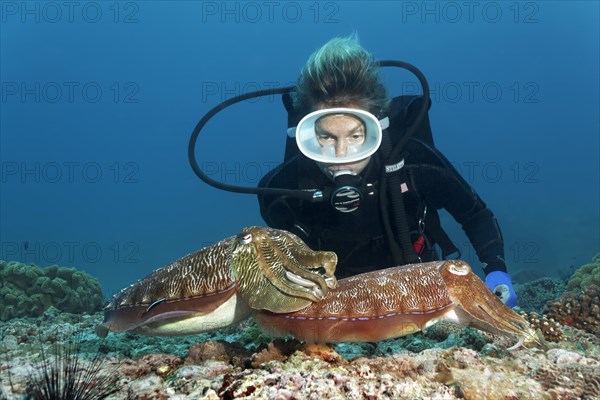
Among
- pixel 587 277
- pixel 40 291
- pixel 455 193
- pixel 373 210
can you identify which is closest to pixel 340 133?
pixel 373 210

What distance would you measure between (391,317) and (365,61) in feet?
12.5

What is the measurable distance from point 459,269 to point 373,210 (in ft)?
9.76

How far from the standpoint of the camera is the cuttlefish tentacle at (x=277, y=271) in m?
2.85

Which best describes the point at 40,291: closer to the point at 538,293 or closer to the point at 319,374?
the point at 319,374

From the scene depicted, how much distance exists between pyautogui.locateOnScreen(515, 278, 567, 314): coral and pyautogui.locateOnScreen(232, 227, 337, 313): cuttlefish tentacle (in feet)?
33.3

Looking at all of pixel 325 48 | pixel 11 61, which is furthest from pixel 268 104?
pixel 325 48

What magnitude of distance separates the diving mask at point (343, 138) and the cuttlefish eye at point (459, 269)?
2383mm

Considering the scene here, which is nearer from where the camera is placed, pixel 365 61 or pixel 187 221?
pixel 365 61

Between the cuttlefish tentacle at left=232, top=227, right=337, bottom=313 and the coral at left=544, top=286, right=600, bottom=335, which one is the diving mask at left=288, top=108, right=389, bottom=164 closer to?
the cuttlefish tentacle at left=232, top=227, right=337, bottom=313

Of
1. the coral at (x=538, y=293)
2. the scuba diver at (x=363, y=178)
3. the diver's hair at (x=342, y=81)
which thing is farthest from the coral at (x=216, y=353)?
the coral at (x=538, y=293)

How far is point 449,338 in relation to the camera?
4.34 meters

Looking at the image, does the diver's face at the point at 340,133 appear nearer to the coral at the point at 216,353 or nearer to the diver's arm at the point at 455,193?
the diver's arm at the point at 455,193

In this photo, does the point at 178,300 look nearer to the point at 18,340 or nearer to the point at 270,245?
the point at 270,245

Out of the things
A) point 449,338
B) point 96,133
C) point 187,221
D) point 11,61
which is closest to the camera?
point 449,338
